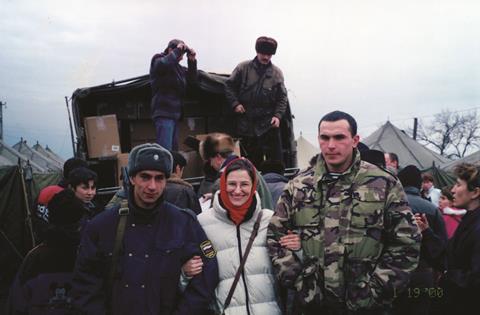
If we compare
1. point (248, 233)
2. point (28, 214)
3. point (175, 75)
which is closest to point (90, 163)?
point (175, 75)

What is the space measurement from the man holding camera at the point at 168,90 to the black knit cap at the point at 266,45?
98 centimetres

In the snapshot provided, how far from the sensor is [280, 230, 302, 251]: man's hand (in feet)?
10.3

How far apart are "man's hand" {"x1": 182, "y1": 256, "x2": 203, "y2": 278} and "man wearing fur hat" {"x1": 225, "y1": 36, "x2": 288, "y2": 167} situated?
166 inches

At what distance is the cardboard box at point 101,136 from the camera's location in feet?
22.2

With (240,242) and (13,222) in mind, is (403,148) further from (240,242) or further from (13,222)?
(240,242)

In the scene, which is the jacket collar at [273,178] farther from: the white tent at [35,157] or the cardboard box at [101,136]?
A: the white tent at [35,157]

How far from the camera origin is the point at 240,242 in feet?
10.8

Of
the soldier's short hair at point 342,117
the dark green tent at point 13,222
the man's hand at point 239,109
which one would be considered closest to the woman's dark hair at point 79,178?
the man's hand at point 239,109

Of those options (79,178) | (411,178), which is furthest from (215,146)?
(411,178)

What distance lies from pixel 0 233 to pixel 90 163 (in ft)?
10.4

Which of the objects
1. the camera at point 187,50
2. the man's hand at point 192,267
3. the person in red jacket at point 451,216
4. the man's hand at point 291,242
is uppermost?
the camera at point 187,50

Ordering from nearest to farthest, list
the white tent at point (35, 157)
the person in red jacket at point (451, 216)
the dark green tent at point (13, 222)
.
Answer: the person in red jacket at point (451, 216) → the dark green tent at point (13, 222) → the white tent at point (35, 157)

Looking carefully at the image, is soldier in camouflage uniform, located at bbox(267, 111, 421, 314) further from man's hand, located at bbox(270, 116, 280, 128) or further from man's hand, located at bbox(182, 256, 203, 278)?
man's hand, located at bbox(270, 116, 280, 128)

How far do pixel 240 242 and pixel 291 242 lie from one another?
1.27 ft
